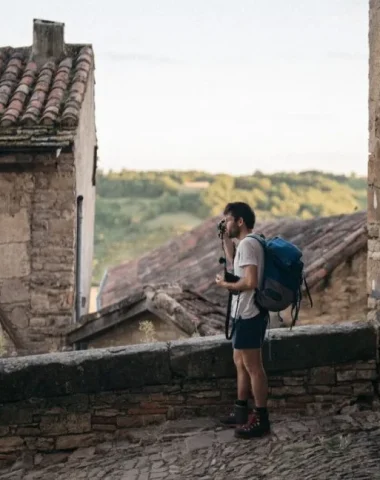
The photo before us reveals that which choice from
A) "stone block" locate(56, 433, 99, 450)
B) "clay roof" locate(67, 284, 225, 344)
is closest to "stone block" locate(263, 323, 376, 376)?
"stone block" locate(56, 433, 99, 450)

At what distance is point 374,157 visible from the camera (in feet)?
21.1

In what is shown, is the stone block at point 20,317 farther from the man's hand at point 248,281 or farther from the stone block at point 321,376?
the man's hand at point 248,281

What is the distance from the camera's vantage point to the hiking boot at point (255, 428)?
19.4 ft

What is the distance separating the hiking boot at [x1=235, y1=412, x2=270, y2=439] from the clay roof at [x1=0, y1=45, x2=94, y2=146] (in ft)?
17.2

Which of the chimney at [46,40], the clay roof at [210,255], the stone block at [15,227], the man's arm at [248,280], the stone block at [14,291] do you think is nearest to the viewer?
the man's arm at [248,280]

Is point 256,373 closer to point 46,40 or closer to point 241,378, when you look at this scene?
point 241,378

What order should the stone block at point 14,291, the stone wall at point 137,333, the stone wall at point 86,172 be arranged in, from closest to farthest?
the stone wall at point 137,333, the stone block at point 14,291, the stone wall at point 86,172

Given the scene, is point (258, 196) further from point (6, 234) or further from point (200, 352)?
point (200, 352)

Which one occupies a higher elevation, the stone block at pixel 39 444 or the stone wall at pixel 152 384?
the stone wall at pixel 152 384

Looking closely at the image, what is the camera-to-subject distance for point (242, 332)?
583 centimetres

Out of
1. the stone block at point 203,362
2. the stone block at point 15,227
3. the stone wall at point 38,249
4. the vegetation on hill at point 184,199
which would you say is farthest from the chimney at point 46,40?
the vegetation on hill at point 184,199

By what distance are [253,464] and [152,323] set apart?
553cm

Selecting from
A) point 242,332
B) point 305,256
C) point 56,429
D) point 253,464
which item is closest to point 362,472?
point 253,464

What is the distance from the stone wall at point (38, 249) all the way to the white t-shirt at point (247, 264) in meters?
5.33
